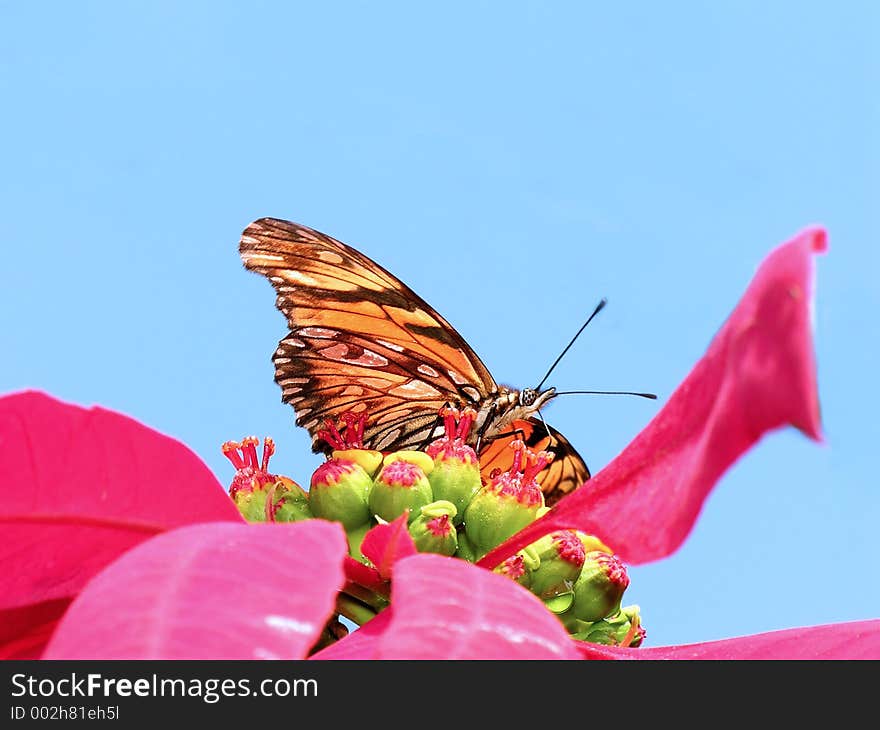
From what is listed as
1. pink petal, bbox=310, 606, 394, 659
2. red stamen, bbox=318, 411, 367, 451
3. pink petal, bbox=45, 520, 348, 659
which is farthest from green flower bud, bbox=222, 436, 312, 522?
pink petal, bbox=45, 520, 348, 659

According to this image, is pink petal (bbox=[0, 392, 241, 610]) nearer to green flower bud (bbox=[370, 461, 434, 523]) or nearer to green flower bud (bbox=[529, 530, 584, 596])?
green flower bud (bbox=[370, 461, 434, 523])

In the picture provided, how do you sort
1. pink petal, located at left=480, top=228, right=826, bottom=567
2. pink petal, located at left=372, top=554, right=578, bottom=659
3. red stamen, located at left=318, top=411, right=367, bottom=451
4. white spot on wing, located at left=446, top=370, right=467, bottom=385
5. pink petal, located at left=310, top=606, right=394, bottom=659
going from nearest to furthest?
pink petal, located at left=480, top=228, right=826, bottom=567
pink petal, located at left=372, top=554, right=578, bottom=659
pink petal, located at left=310, top=606, right=394, bottom=659
red stamen, located at left=318, top=411, right=367, bottom=451
white spot on wing, located at left=446, top=370, right=467, bottom=385

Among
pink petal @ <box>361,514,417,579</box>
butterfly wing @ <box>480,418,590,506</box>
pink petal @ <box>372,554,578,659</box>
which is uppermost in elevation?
butterfly wing @ <box>480,418,590,506</box>

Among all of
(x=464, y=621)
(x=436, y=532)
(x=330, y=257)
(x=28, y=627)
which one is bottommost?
(x=464, y=621)

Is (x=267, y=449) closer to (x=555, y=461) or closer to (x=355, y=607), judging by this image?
(x=355, y=607)

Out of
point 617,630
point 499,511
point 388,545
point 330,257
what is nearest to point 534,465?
point 499,511
